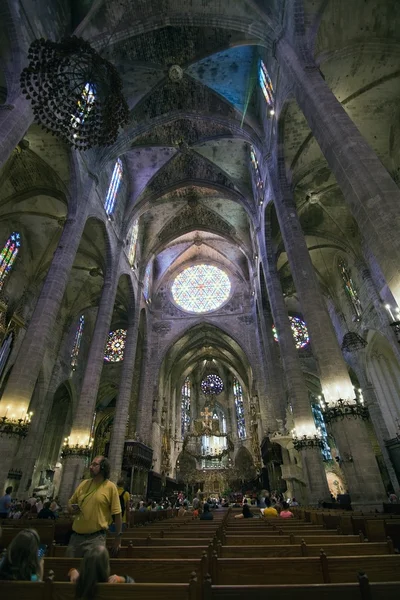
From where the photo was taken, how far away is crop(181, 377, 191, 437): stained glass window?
3646 centimetres

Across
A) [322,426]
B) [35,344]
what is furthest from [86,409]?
[322,426]

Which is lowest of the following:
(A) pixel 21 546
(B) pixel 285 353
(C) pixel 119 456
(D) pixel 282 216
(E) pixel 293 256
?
(A) pixel 21 546

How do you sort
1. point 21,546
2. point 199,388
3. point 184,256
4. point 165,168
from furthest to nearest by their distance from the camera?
point 199,388
point 184,256
point 165,168
point 21,546

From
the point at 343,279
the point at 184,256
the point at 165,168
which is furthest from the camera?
the point at 184,256

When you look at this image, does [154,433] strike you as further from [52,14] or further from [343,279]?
[52,14]

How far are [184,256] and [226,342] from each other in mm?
9975

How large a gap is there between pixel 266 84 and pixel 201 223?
13678 mm

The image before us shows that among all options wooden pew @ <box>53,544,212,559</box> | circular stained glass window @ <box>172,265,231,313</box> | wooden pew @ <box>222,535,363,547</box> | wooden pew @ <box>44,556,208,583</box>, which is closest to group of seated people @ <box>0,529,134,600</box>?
wooden pew @ <box>44,556,208,583</box>

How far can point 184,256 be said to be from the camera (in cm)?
3238

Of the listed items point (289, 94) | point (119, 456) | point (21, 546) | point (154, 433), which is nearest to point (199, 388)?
point (154, 433)

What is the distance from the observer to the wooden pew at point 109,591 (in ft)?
5.23

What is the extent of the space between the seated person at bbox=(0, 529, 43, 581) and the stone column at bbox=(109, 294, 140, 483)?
47.0 feet

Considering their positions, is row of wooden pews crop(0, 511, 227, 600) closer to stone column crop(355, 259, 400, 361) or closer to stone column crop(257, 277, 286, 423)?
stone column crop(355, 259, 400, 361)

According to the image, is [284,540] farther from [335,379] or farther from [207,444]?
[207,444]
